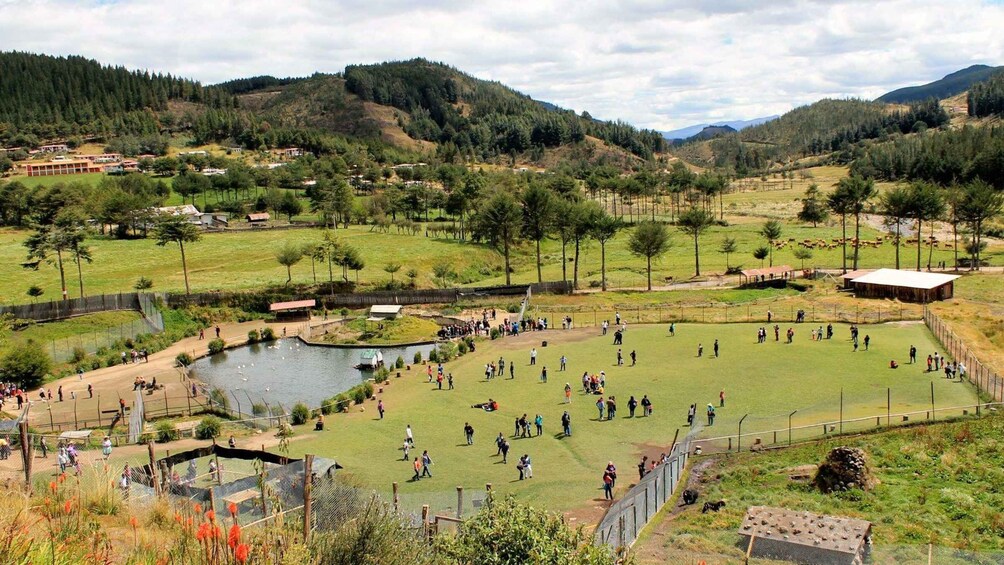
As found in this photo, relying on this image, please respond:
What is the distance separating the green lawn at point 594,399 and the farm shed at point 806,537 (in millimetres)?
6435

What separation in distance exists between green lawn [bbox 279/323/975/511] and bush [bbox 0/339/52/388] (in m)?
21.6

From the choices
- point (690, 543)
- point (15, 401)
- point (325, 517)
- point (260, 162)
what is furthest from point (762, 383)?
point (260, 162)

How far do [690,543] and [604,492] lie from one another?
5550mm

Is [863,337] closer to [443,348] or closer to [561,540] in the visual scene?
[443,348]

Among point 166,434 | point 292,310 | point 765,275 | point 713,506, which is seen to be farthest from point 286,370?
point 765,275

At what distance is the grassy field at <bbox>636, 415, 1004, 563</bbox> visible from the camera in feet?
69.9

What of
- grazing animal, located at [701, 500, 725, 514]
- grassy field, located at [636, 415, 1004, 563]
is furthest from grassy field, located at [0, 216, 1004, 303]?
grazing animal, located at [701, 500, 725, 514]

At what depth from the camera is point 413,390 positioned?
4322cm

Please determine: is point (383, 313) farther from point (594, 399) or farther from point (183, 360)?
point (594, 399)

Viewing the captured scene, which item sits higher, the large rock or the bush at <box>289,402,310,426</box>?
the large rock

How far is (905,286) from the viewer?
60094mm

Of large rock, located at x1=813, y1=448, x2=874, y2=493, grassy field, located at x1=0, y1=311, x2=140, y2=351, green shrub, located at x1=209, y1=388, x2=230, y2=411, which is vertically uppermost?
grassy field, located at x1=0, y1=311, x2=140, y2=351

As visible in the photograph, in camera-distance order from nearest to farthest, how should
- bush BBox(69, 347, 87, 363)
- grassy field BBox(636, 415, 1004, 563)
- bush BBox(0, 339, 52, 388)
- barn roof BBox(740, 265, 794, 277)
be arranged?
grassy field BBox(636, 415, 1004, 563) < bush BBox(0, 339, 52, 388) < bush BBox(69, 347, 87, 363) < barn roof BBox(740, 265, 794, 277)

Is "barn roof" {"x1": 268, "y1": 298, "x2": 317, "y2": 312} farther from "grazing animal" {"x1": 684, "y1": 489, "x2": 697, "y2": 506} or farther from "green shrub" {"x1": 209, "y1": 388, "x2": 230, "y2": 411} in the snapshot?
"grazing animal" {"x1": 684, "y1": 489, "x2": 697, "y2": 506}
